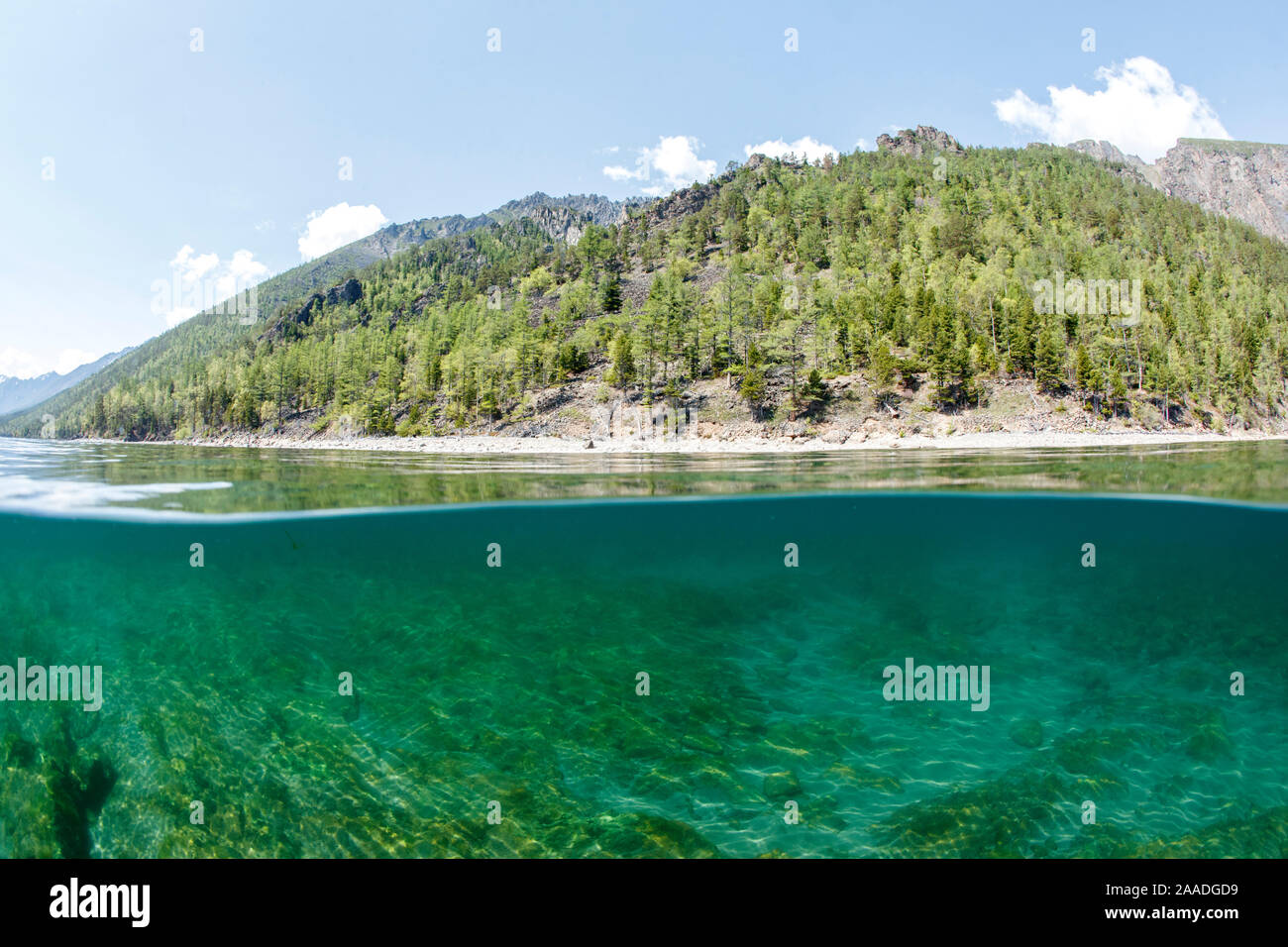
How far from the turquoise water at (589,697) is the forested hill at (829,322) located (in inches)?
1550

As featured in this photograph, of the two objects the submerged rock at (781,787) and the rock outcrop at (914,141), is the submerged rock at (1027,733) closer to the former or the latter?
the submerged rock at (781,787)

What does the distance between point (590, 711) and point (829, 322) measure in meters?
62.3

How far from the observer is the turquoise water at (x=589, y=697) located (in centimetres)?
750

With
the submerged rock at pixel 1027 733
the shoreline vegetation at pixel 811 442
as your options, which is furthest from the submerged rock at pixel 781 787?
the shoreline vegetation at pixel 811 442

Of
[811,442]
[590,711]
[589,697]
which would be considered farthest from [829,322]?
[590,711]

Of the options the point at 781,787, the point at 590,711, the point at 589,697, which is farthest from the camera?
the point at 589,697

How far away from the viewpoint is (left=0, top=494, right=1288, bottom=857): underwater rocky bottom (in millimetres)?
7449

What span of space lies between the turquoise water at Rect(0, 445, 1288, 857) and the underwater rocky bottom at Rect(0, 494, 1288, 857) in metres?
0.06

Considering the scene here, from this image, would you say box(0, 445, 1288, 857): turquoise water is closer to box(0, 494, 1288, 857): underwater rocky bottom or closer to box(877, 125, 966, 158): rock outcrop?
box(0, 494, 1288, 857): underwater rocky bottom

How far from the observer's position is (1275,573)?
984 inches

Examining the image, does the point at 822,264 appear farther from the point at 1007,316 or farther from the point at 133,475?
the point at 133,475

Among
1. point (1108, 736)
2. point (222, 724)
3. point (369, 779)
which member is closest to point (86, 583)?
point (222, 724)

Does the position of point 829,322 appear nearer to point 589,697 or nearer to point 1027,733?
point 1027,733

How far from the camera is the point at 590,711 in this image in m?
10.2
